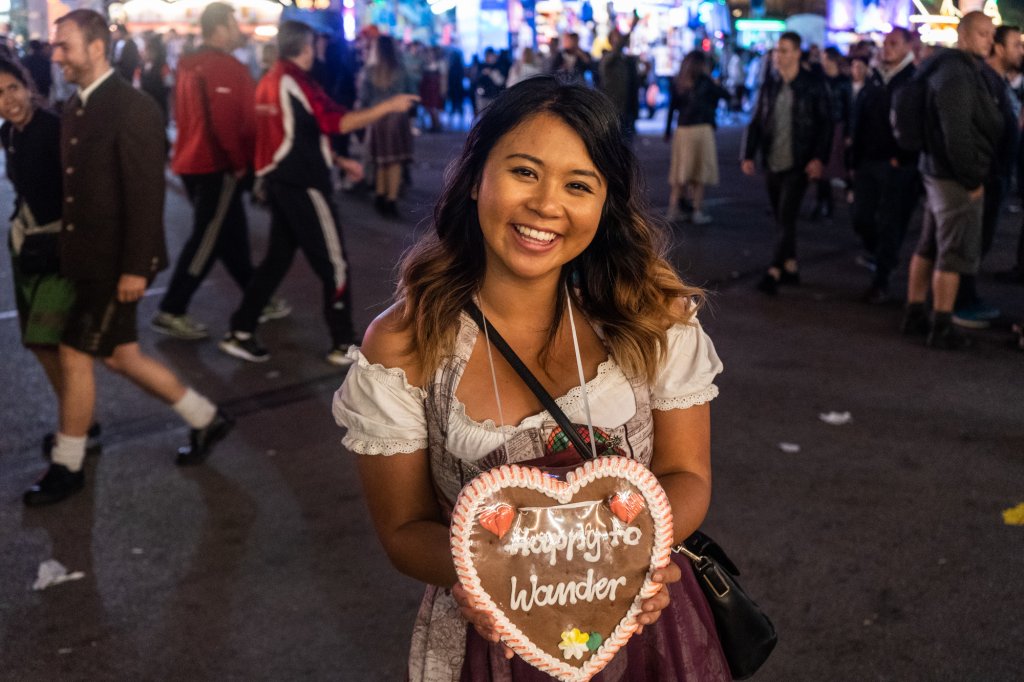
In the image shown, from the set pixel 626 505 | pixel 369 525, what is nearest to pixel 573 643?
pixel 626 505

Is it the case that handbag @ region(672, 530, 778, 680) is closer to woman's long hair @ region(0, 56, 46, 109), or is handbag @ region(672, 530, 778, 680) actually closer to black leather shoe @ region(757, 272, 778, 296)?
woman's long hair @ region(0, 56, 46, 109)

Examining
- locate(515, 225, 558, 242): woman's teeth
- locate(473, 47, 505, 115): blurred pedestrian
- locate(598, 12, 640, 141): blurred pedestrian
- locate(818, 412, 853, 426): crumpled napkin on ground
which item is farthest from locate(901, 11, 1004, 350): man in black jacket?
locate(473, 47, 505, 115): blurred pedestrian

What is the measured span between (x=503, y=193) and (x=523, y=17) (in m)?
25.5

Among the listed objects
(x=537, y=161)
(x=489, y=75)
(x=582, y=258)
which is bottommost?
(x=489, y=75)

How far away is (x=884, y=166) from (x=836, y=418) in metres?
3.10

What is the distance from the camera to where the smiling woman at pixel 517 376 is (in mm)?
1832

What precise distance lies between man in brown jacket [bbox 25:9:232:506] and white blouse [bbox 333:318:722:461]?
2.74 m

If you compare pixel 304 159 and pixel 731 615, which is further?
pixel 304 159

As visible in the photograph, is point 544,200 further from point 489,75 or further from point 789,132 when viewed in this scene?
point 489,75

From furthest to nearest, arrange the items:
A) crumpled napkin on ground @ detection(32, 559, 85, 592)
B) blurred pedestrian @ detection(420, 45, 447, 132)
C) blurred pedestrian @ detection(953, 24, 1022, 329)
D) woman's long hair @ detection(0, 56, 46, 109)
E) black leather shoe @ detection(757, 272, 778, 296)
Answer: blurred pedestrian @ detection(420, 45, 447, 132), black leather shoe @ detection(757, 272, 778, 296), blurred pedestrian @ detection(953, 24, 1022, 329), woman's long hair @ detection(0, 56, 46, 109), crumpled napkin on ground @ detection(32, 559, 85, 592)

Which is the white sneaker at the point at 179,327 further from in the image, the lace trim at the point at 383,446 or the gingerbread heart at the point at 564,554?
the gingerbread heart at the point at 564,554

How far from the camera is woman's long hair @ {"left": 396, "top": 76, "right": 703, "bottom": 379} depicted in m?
1.87

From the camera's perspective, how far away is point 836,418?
531 cm

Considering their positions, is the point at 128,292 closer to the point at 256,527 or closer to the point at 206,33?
the point at 256,527
